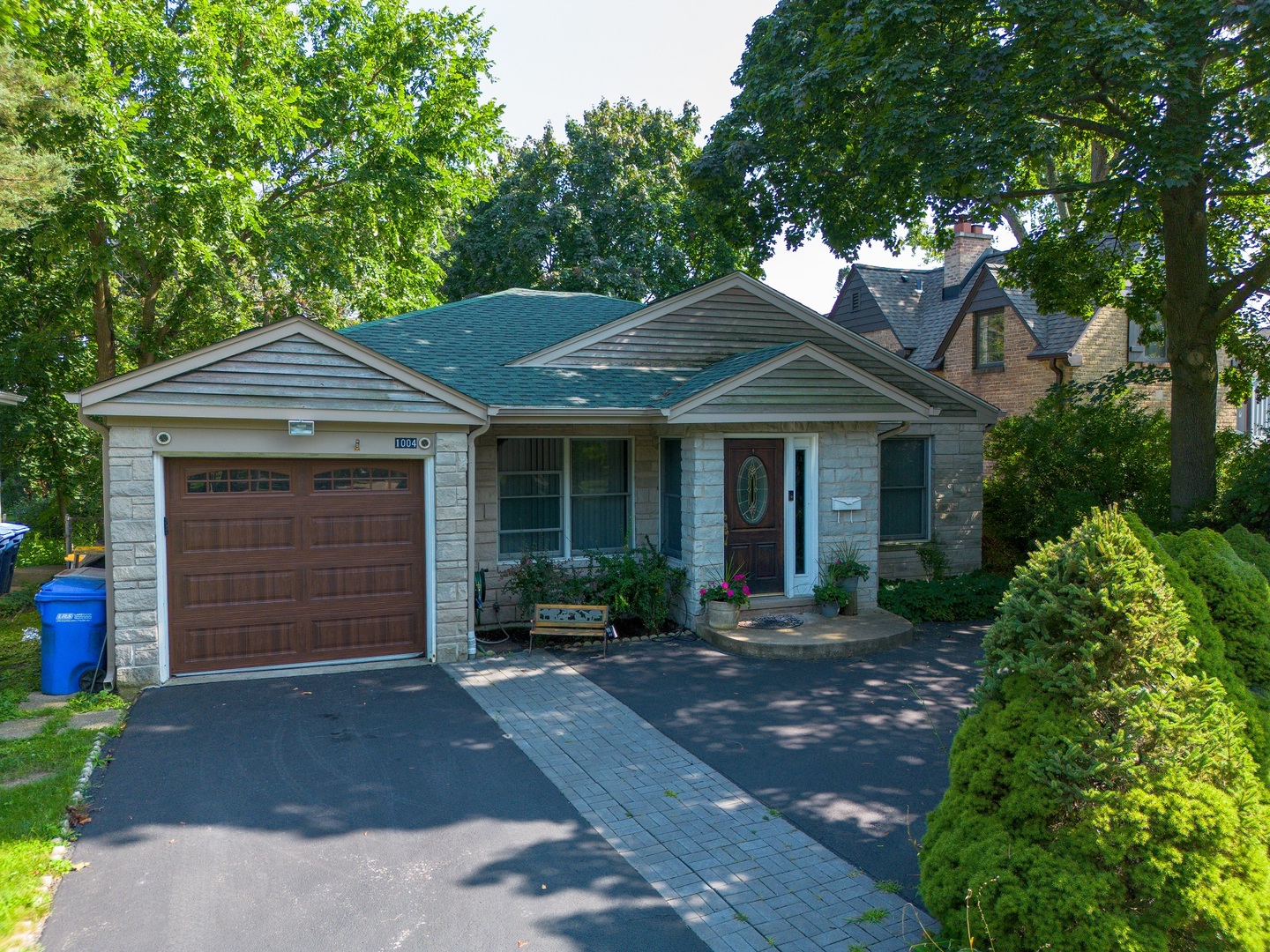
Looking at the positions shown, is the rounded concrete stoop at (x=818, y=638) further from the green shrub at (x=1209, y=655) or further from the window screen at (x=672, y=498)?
the green shrub at (x=1209, y=655)

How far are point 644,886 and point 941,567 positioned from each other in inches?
410

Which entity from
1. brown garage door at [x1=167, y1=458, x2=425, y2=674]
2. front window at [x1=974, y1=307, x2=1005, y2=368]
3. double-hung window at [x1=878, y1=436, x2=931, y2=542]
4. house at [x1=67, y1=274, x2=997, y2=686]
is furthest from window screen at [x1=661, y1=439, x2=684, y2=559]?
front window at [x1=974, y1=307, x2=1005, y2=368]

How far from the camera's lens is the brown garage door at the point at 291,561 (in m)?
8.94

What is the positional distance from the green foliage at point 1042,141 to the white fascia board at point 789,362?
8.03 feet

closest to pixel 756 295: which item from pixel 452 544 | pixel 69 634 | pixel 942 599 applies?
pixel 942 599

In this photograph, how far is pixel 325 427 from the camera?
30.5 ft

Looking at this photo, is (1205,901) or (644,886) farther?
(644,886)

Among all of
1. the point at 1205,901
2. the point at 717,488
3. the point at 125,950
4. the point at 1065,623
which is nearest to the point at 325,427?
the point at 717,488

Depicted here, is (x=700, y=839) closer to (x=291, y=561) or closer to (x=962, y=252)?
(x=291, y=561)

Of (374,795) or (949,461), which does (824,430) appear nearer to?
(949,461)

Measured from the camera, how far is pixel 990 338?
2177 centimetres

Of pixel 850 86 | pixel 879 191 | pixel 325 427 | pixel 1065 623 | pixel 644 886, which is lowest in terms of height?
pixel 644 886

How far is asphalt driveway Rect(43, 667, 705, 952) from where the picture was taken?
14.9ft

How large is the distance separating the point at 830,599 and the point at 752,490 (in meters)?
1.80
